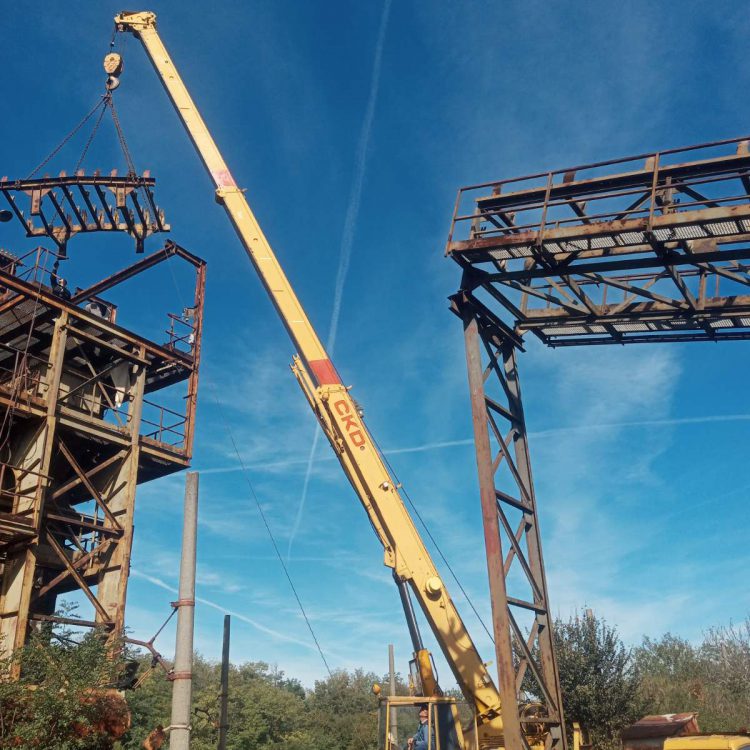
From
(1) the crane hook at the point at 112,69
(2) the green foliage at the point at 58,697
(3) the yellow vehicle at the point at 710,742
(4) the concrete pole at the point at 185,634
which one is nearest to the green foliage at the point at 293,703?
(2) the green foliage at the point at 58,697

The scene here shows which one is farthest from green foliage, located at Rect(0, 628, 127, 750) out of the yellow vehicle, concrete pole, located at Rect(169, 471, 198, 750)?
the yellow vehicle

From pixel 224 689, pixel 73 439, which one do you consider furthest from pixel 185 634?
pixel 73 439

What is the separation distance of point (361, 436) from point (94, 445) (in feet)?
36.8

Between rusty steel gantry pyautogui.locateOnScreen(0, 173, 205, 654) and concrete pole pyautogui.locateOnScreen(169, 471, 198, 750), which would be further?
rusty steel gantry pyautogui.locateOnScreen(0, 173, 205, 654)

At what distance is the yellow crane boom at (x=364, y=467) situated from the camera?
12602mm

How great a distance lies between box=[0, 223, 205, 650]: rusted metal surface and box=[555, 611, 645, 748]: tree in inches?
513

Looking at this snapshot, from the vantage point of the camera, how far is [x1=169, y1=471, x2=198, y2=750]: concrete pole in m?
9.16

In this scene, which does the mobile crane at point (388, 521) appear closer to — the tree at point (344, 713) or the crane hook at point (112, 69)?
the crane hook at point (112, 69)

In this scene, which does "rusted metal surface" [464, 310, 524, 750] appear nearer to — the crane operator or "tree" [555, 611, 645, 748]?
the crane operator

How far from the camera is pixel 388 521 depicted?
45.4 ft

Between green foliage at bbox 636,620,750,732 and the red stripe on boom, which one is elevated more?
the red stripe on boom

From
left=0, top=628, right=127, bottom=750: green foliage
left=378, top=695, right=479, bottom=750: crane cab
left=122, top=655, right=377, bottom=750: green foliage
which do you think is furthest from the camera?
left=122, top=655, right=377, bottom=750: green foliage

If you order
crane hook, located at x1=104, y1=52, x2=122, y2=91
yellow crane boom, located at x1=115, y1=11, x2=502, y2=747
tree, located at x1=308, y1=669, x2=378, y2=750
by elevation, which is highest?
crane hook, located at x1=104, y1=52, x2=122, y2=91

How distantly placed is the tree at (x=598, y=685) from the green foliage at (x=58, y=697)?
13286 millimetres
